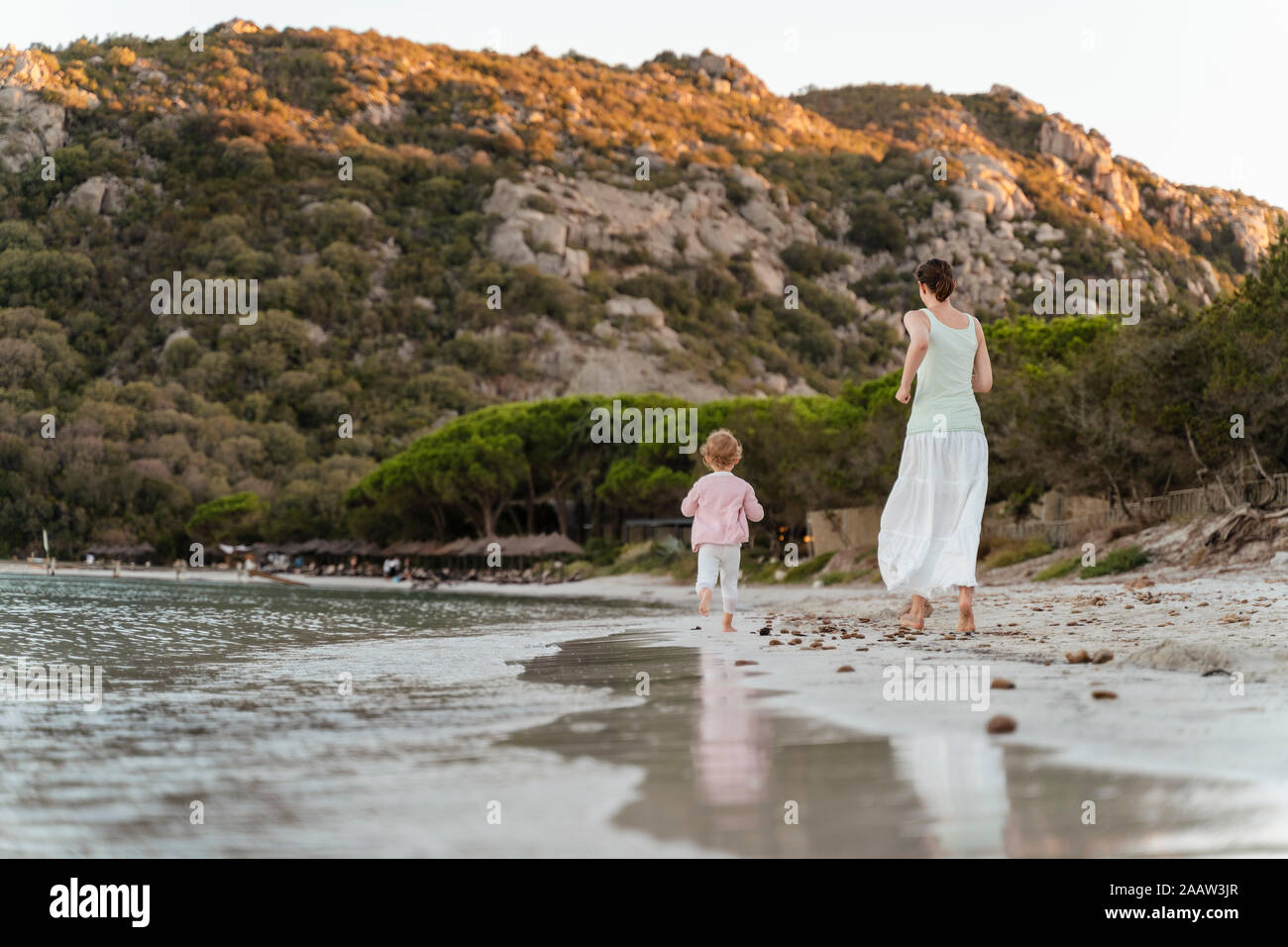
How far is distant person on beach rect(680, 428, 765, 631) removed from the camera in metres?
8.88

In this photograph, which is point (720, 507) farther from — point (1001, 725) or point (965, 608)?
point (1001, 725)

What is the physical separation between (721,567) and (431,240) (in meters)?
117

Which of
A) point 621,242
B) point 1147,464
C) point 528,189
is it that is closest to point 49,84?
point 528,189

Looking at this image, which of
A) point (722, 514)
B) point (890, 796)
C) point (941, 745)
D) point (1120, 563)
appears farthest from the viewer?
point (1120, 563)

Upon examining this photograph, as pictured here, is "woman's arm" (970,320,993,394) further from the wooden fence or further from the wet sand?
the wooden fence

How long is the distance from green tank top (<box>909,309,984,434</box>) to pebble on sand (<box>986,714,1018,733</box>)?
3.71m

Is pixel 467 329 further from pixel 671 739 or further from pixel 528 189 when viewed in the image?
pixel 671 739

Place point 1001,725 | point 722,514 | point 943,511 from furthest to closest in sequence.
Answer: point 722,514 → point 943,511 → point 1001,725

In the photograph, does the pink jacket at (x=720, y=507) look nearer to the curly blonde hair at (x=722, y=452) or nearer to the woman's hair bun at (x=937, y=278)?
the curly blonde hair at (x=722, y=452)

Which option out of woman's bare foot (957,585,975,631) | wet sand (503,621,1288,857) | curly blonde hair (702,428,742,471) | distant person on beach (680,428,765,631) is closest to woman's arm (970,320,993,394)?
woman's bare foot (957,585,975,631)

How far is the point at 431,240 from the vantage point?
396 feet

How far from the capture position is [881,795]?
276cm

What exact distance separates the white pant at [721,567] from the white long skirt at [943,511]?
1981mm

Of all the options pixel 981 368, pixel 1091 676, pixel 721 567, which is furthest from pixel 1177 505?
pixel 1091 676
